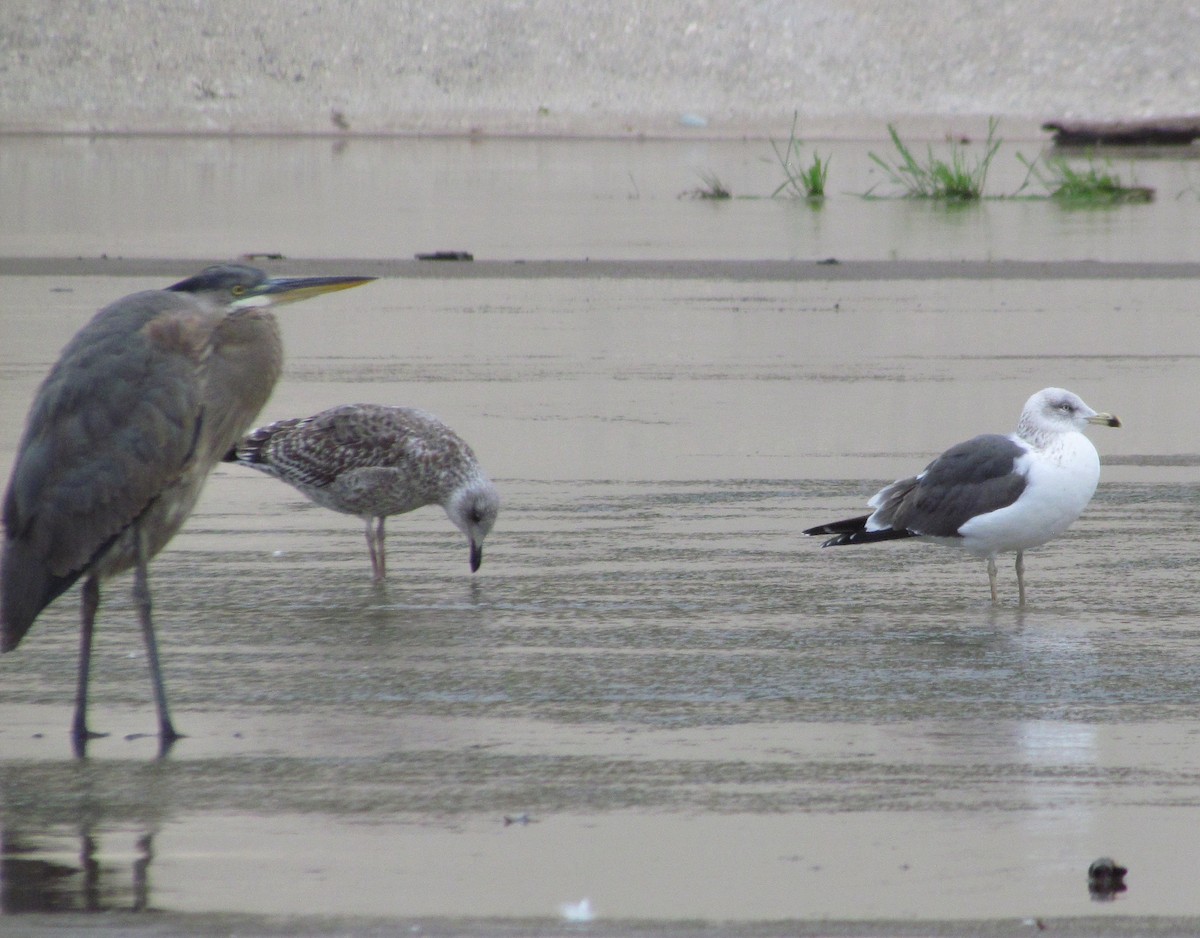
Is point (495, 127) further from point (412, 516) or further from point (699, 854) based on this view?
point (699, 854)

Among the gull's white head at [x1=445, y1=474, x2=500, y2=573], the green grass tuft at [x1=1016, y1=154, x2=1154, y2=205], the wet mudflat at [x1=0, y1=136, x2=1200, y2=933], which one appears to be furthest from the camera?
the green grass tuft at [x1=1016, y1=154, x2=1154, y2=205]

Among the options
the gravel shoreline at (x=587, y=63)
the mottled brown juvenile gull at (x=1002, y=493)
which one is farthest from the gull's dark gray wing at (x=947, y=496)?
the gravel shoreline at (x=587, y=63)

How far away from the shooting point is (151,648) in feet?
19.5

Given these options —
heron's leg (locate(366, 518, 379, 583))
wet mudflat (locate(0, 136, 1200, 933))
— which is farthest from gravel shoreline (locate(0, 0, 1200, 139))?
heron's leg (locate(366, 518, 379, 583))

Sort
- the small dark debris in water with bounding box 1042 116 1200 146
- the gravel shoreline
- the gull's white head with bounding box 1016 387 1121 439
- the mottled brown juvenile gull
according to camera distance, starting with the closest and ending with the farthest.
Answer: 1. the mottled brown juvenile gull
2. the gull's white head with bounding box 1016 387 1121 439
3. the small dark debris in water with bounding box 1042 116 1200 146
4. the gravel shoreline

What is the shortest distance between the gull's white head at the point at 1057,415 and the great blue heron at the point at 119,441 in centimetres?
322

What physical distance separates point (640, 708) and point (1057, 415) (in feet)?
8.96

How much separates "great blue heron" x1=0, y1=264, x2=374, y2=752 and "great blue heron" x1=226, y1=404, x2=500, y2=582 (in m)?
2.23

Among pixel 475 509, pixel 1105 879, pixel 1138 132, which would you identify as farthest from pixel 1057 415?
pixel 1138 132

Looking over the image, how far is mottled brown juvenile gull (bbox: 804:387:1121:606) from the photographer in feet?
25.6

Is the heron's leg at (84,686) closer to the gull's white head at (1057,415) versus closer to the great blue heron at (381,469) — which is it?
the great blue heron at (381,469)

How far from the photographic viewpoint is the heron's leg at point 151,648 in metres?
5.79

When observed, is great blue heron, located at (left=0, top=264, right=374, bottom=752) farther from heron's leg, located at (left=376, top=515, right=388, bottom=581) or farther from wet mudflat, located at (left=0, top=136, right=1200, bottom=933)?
heron's leg, located at (left=376, top=515, right=388, bottom=581)

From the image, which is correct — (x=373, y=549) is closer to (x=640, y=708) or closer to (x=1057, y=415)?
(x=640, y=708)
